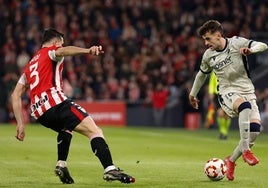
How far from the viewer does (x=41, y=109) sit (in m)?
9.59

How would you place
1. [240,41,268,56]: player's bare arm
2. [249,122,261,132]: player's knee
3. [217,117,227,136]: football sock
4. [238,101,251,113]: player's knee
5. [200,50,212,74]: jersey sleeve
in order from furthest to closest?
[217,117,227,136]: football sock → [200,50,212,74]: jersey sleeve → [249,122,261,132]: player's knee → [238,101,251,113]: player's knee → [240,41,268,56]: player's bare arm

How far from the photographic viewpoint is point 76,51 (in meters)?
8.99

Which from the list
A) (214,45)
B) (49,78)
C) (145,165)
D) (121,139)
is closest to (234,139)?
(121,139)

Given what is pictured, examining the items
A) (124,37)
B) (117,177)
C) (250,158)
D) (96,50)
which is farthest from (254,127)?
(124,37)

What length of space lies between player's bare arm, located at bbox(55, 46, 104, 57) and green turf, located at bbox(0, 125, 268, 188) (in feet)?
5.38

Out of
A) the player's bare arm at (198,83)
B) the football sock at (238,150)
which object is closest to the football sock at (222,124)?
the player's bare arm at (198,83)

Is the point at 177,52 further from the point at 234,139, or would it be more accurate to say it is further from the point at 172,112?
the point at 234,139

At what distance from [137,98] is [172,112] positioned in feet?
4.61

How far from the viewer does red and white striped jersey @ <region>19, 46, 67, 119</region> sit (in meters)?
9.57

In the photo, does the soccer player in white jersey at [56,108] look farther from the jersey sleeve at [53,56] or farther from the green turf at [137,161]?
the green turf at [137,161]

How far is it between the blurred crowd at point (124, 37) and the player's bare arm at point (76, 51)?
700 inches

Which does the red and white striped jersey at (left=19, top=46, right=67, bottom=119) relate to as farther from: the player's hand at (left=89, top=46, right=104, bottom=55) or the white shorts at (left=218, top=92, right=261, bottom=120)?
the white shorts at (left=218, top=92, right=261, bottom=120)

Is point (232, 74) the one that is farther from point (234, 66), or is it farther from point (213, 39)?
point (213, 39)

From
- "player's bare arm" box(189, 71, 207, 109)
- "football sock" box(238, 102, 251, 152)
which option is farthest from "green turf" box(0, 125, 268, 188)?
"player's bare arm" box(189, 71, 207, 109)
